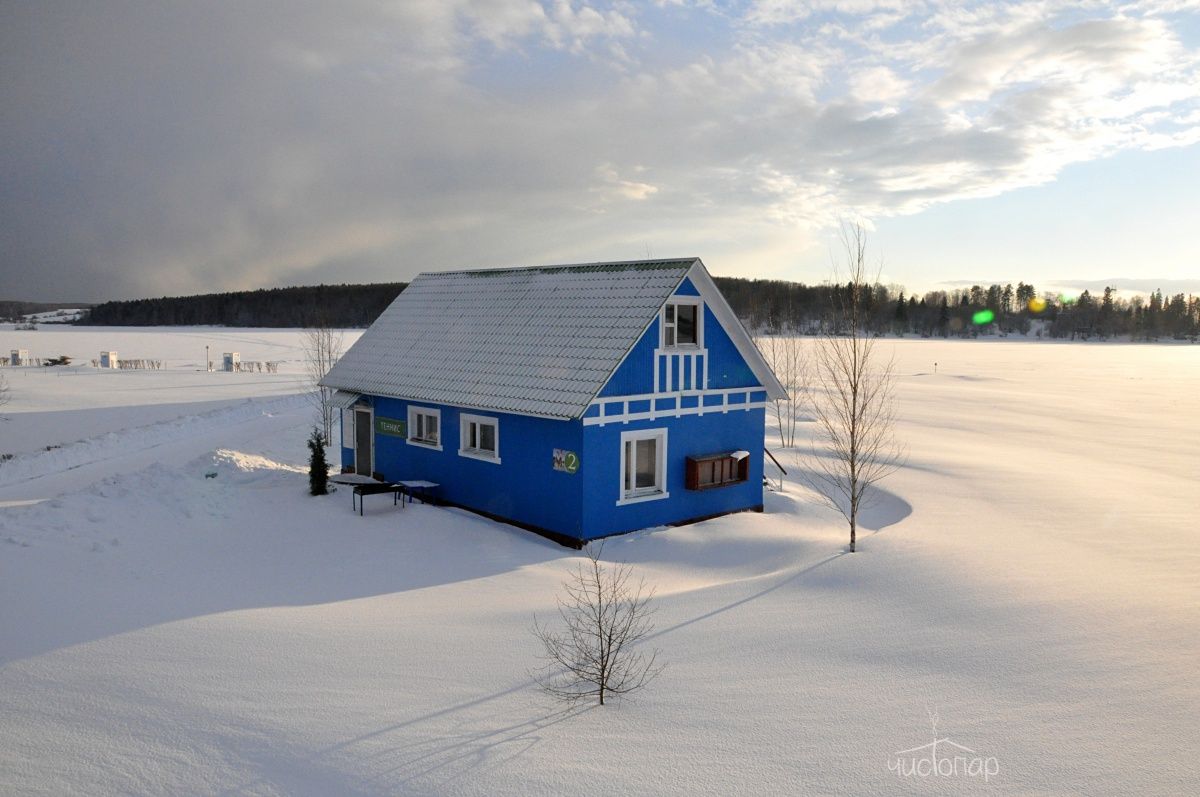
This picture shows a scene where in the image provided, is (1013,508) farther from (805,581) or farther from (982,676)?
(982,676)

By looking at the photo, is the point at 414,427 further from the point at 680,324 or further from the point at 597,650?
the point at 597,650

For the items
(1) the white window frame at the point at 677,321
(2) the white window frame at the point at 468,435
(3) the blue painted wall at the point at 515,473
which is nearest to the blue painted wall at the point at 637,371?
(1) the white window frame at the point at 677,321

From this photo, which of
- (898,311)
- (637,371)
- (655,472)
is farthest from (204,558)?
(898,311)

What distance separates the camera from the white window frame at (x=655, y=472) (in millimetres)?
15609

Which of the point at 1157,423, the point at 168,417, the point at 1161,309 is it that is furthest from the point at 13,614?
the point at 1161,309

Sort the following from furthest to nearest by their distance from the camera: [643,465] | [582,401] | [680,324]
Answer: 1. [680,324]
2. [643,465]
3. [582,401]

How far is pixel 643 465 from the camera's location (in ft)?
53.8

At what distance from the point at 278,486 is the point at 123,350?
64.6m

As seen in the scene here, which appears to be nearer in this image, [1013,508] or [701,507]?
[701,507]

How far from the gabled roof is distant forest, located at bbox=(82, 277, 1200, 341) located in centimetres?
9698

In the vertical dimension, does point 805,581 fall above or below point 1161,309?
below

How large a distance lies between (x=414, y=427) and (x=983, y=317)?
148m

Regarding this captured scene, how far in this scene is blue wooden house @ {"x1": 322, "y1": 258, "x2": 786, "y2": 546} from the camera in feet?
49.9

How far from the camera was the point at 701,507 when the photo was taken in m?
17.5
